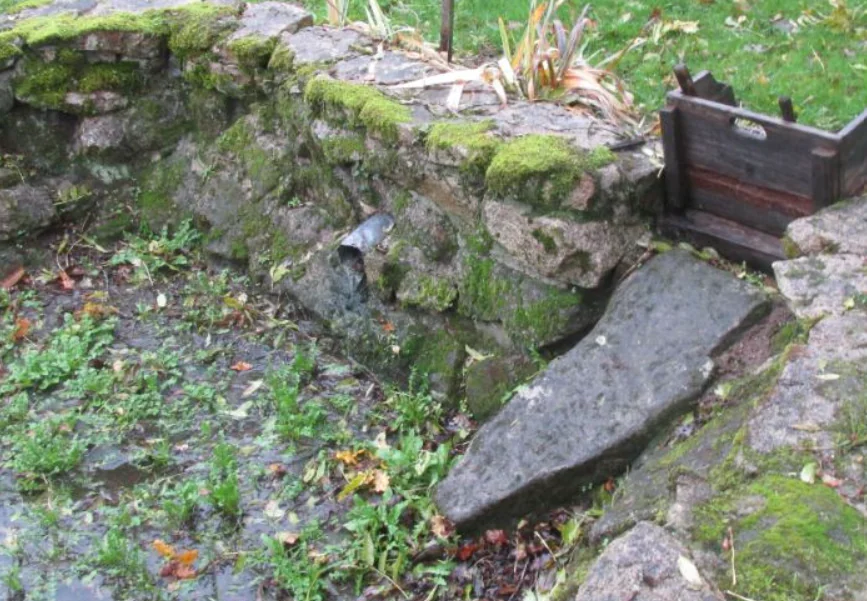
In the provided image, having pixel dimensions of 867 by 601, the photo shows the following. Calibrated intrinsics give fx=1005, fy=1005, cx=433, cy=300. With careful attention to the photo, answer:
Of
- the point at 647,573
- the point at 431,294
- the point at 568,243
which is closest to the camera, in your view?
the point at 647,573

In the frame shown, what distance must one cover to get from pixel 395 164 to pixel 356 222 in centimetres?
62

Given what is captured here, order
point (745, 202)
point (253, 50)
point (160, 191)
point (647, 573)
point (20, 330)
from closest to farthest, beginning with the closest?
point (647, 573) → point (745, 202) → point (20, 330) → point (253, 50) → point (160, 191)

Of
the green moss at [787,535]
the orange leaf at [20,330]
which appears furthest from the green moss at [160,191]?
the green moss at [787,535]

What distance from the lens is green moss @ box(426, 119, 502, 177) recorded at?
464 cm

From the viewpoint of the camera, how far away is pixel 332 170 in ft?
18.8

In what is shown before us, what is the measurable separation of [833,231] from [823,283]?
1.06ft

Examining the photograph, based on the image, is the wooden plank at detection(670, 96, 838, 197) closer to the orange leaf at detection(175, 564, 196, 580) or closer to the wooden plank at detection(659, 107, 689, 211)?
the wooden plank at detection(659, 107, 689, 211)

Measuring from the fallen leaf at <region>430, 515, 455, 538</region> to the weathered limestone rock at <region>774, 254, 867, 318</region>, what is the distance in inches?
63.1

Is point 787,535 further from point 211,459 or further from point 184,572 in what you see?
point 211,459

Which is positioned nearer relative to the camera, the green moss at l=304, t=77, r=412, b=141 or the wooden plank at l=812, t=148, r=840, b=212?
the wooden plank at l=812, t=148, r=840, b=212

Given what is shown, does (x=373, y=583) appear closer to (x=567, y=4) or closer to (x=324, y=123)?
(x=324, y=123)

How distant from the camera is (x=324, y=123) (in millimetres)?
5551

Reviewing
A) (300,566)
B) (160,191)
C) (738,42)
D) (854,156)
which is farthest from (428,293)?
(738,42)

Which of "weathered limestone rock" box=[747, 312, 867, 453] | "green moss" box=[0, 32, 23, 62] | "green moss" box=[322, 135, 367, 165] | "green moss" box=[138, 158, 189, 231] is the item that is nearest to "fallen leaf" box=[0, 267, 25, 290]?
"green moss" box=[138, 158, 189, 231]
